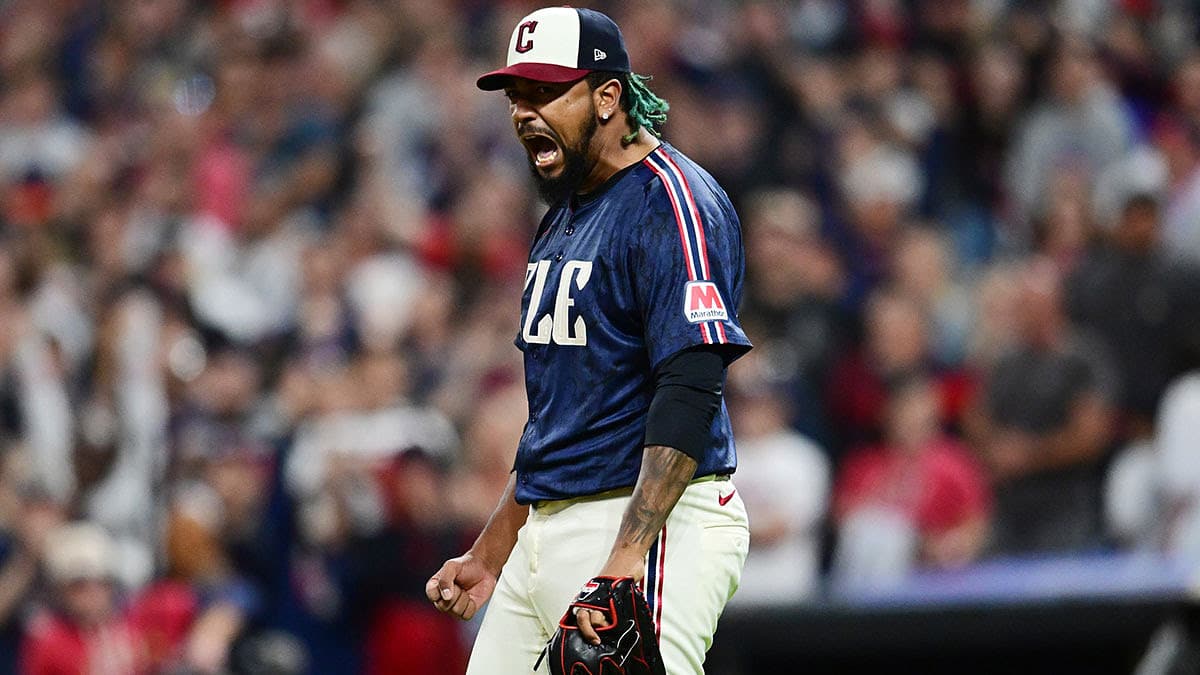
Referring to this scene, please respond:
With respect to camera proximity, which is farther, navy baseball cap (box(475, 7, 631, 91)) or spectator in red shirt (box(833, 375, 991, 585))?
spectator in red shirt (box(833, 375, 991, 585))

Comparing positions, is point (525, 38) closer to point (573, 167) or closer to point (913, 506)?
point (573, 167)

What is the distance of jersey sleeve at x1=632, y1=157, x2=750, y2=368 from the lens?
12.9 ft

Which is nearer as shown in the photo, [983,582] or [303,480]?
[983,582]

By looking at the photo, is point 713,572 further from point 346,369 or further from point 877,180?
point 877,180

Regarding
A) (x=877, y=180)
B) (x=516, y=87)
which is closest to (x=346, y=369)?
(x=877, y=180)

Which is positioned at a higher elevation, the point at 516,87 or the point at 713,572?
the point at 516,87

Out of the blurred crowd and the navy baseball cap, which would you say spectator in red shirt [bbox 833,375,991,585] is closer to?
the blurred crowd

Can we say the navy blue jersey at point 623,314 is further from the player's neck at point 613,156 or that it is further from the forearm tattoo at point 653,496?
the forearm tattoo at point 653,496

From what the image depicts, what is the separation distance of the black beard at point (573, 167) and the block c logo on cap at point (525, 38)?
0.68ft

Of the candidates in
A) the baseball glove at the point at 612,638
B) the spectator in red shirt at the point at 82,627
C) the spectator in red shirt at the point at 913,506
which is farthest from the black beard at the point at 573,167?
the spectator in red shirt at the point at 82,627

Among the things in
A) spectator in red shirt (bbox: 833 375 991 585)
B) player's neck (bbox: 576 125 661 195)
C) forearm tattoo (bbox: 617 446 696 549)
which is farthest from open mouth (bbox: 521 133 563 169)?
spectator in red shirt (bbox: 833 375 991 585)

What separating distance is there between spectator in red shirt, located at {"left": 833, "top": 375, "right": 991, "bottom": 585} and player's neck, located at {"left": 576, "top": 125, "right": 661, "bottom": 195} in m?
4.21

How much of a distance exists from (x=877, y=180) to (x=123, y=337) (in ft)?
14.2

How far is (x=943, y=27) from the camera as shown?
446 inches
